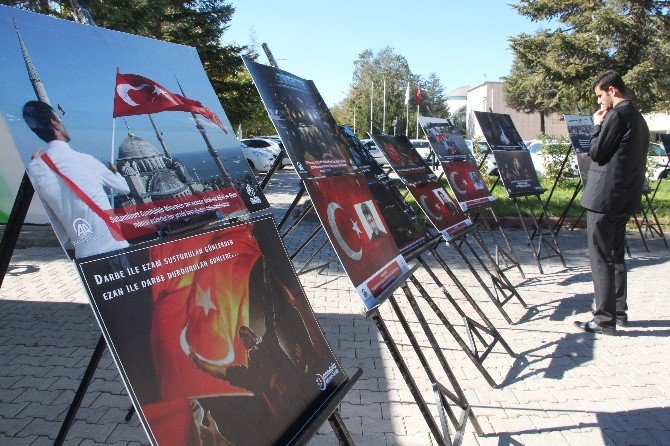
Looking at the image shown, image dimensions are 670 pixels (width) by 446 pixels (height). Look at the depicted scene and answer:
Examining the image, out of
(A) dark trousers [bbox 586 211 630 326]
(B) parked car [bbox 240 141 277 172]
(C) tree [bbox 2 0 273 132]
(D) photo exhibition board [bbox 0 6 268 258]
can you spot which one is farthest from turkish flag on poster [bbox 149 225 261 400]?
(B) parked car [bbox 240 141 277 172]

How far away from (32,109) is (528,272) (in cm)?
640

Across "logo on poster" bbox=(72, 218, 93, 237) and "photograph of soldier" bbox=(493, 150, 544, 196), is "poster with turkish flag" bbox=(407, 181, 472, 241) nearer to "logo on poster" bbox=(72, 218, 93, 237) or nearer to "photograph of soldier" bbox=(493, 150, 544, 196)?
"photograph of soldier" bbox=(493, 150, 544, 196)

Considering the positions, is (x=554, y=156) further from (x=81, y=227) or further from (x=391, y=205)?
(x=81, y=227)

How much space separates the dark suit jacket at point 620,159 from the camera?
4328 mm

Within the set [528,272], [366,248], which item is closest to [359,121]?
[528,272]

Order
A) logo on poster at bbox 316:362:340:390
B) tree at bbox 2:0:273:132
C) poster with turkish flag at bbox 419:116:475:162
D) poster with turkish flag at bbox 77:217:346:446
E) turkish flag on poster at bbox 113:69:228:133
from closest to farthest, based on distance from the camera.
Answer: poster with turkish flag at bbox 77:217:346:446 → turkish flag on poster at bbox 113:69:228:133 → logo on poster at bbox 316:362:340:390 → poster with turkish flag at bbox 419:116:475:162 → tree at bbox 2:0:273:132

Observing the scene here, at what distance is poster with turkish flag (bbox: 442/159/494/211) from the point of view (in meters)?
4.97

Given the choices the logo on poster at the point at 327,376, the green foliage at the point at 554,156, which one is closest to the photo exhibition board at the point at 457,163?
the logo on poster at the point at 327,376

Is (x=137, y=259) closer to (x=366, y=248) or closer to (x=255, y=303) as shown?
(x=255, y=303)

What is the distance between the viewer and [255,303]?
1.77 meters

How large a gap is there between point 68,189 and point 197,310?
508 mm

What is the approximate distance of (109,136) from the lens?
1.63 meters

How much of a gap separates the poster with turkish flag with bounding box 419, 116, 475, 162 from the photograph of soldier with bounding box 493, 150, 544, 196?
0.69 meters

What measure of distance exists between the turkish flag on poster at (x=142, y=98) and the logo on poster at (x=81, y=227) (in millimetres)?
424
